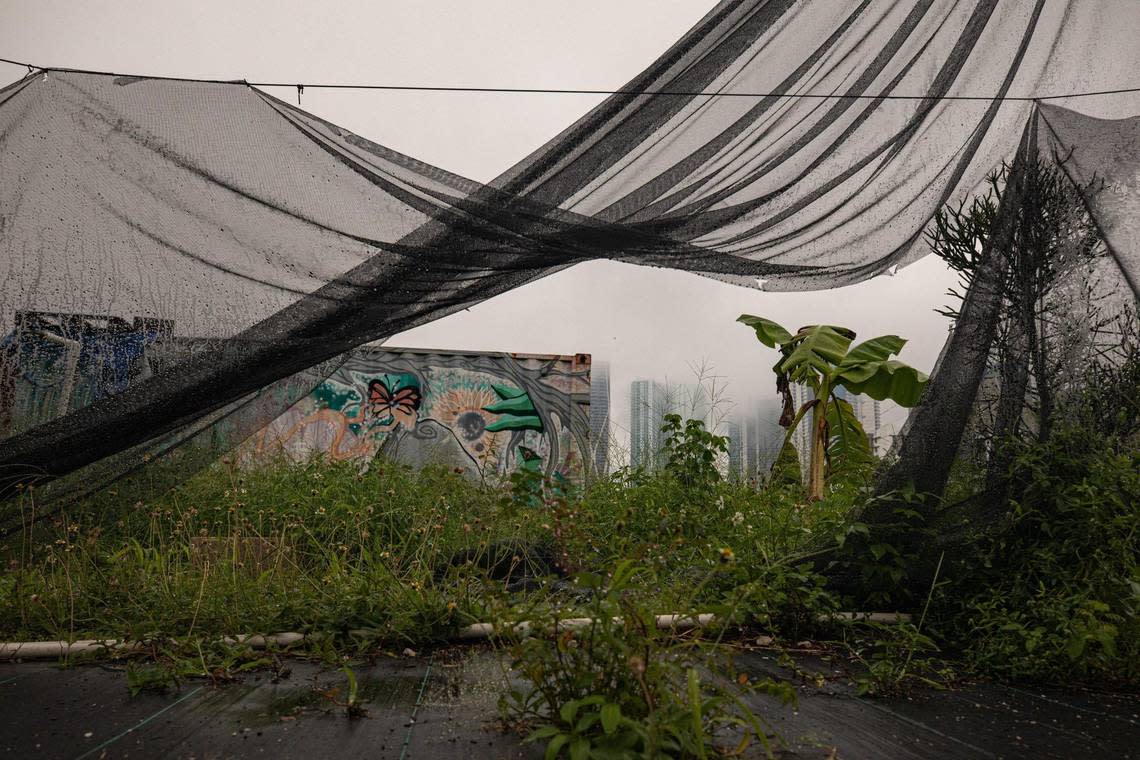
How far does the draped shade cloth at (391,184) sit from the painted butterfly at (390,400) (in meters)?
8.33

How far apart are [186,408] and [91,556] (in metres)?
1.09

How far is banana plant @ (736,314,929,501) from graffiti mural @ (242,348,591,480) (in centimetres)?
521

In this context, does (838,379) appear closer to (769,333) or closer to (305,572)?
(769,333)

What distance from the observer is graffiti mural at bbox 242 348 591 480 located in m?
10.5

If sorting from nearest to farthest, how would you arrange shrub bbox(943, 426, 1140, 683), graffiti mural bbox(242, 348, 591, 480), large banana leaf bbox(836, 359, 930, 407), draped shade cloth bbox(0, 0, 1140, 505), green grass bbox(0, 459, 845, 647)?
shrub bbox(943, 426, 1140, 683) < draped shade cloth bbox(0, 0, 1140, 505) < green grass bbox(0, 459, 845, 647) < large banana leaf bbox(836, 359, 930, 407) < graffiti mural bbox(242, 348, 591, 480)

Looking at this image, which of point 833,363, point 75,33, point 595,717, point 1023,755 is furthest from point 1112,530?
point 75,33

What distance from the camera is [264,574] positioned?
286 centimetres

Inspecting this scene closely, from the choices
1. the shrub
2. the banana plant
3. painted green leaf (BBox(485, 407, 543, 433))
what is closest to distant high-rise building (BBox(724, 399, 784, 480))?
the banana plant

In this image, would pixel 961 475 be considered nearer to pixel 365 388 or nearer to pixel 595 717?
pixel 595 717

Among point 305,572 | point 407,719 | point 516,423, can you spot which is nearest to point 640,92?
point 407,719

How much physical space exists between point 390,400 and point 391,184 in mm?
8667

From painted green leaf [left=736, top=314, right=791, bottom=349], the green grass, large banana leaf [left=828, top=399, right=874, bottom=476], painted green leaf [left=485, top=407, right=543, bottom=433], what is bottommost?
the green grass

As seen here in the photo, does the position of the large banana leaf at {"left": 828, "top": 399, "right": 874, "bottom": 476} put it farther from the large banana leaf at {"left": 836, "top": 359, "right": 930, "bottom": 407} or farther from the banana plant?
the large banana leaf at {"left": 836, "top": 359, "right": 930, "bottom": 407}

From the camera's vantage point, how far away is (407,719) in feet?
5.56
